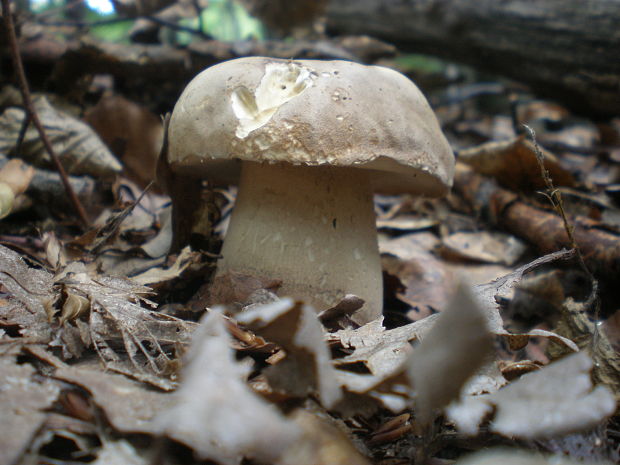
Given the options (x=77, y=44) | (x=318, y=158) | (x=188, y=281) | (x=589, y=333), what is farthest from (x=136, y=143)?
(x=589, y=333)

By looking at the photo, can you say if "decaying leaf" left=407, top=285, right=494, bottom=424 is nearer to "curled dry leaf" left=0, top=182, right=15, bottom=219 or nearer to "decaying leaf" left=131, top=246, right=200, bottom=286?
"decaying leaf" left=131, top=246, right=200, bottom=286

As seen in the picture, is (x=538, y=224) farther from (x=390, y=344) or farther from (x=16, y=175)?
(x=16, y=175)

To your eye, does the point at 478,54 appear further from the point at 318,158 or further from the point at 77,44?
the point at 318,158

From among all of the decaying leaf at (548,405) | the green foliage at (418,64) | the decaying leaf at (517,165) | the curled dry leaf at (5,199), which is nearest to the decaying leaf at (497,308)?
the decaying leaf at (548,405)

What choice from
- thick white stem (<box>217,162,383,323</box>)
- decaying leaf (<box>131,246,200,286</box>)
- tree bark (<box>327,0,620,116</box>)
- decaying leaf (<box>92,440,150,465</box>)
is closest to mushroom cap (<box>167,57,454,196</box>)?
thick white stem (<box>217,162,383,323</box>)

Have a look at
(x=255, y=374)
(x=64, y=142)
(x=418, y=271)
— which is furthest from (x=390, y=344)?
(x=64, y=142)
